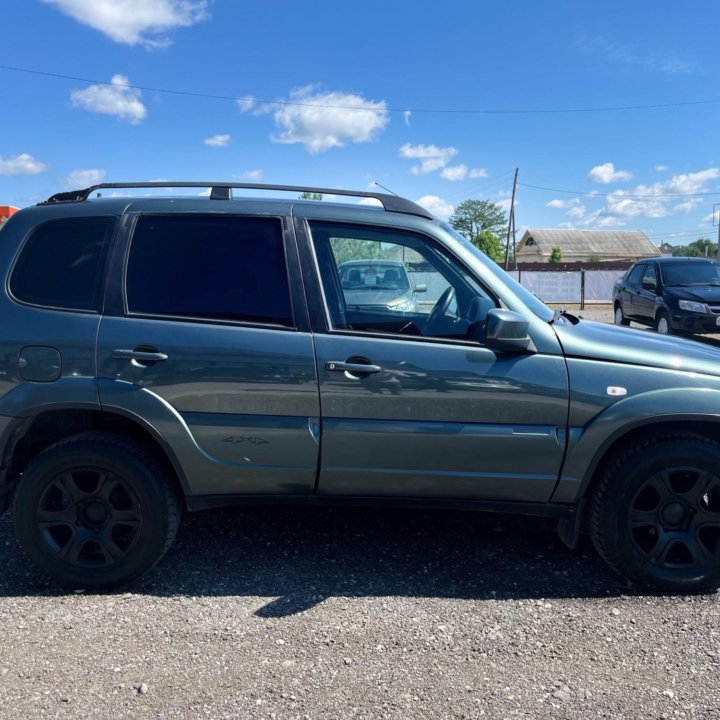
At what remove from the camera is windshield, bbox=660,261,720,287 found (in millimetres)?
12180

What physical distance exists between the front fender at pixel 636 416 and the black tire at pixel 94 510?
6.72 ft

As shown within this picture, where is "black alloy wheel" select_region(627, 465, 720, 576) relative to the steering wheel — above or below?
below

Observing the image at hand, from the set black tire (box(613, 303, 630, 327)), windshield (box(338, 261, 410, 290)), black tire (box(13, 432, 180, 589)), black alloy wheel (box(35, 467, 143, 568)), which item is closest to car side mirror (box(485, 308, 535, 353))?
windshield (box(338, 261, 410, 290))

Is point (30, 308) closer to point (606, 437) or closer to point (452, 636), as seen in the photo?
point (452, 636)

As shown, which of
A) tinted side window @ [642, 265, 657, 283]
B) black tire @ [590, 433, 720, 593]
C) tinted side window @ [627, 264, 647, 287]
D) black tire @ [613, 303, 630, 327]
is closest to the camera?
black tire @ [590, 433, 720, 593]

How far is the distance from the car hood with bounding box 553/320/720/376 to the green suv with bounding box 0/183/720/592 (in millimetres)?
14

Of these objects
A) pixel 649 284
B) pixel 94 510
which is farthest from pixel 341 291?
pixel 649 284

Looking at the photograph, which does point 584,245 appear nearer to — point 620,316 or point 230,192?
point 620,316

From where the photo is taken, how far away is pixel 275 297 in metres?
3.14

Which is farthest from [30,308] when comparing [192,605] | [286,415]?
[192,605]

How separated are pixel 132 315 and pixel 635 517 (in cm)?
268

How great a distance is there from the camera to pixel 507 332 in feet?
9.66

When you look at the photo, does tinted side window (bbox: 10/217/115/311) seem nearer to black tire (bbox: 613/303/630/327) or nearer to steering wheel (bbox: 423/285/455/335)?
steering wheel (bbox: 423/285/455/335)

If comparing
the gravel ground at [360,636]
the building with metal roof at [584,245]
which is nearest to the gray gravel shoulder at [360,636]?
the gravel ground at [360,636]
